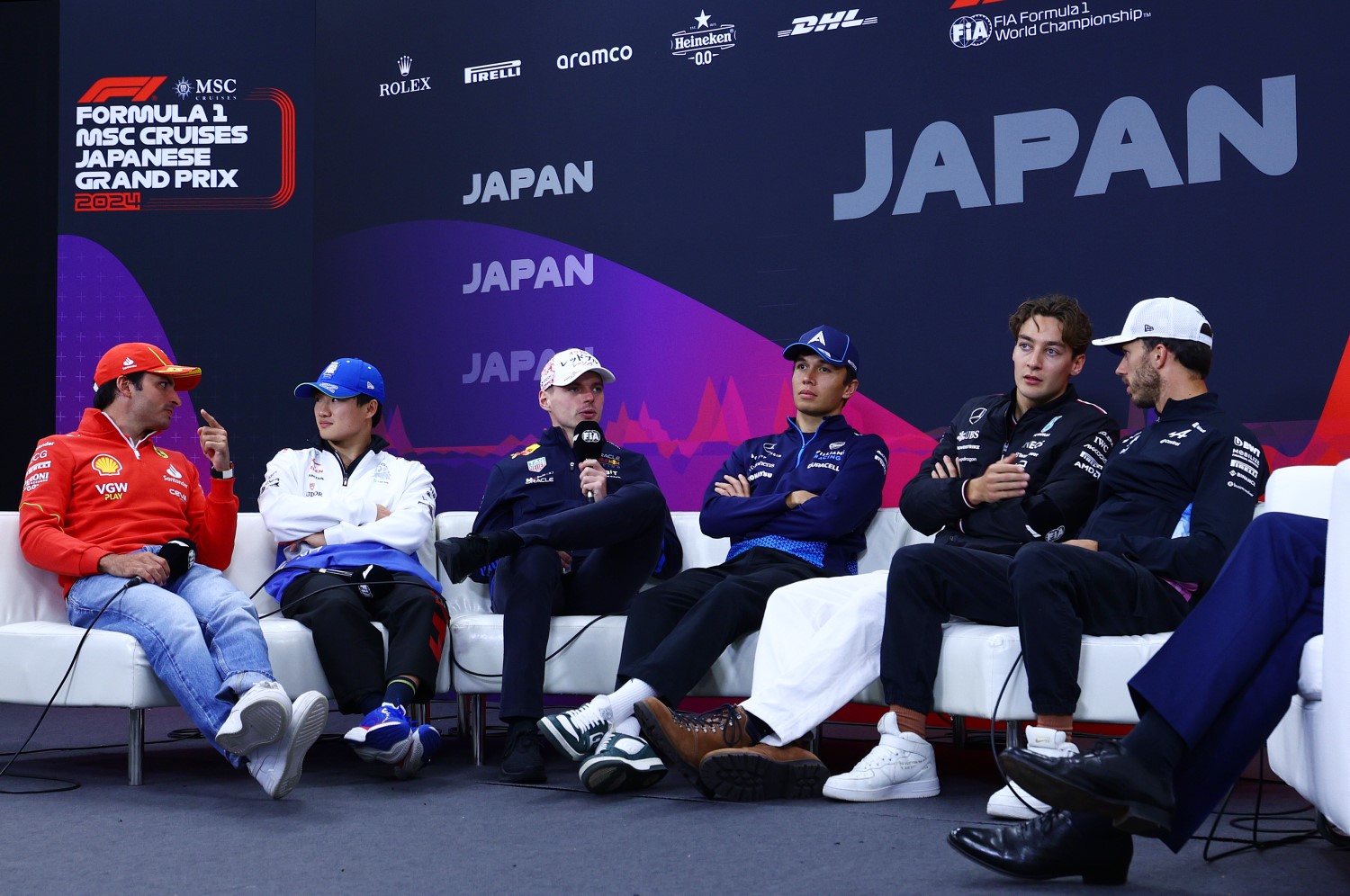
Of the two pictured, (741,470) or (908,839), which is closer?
(908,839)

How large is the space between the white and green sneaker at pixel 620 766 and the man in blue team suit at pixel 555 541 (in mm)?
302

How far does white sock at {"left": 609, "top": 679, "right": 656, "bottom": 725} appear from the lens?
3053mm

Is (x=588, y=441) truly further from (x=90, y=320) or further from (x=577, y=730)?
(x=90, y=320)

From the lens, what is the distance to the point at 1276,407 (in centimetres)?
360

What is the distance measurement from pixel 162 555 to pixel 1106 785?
2.52 meters

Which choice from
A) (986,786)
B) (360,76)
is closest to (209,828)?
(986,786)

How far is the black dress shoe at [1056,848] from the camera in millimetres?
2072

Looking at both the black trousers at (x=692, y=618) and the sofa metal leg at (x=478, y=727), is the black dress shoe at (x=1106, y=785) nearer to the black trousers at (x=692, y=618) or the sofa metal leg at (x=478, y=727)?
the black trousers at (x=692, y=618)

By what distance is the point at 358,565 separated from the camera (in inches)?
142

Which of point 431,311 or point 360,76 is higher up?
point 360,76

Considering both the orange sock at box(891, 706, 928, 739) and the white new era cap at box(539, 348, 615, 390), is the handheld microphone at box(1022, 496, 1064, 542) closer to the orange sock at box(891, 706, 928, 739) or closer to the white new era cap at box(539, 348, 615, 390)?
the orange sock at box(891, 706, 928, 739)

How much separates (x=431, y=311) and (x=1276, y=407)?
9.90 feet

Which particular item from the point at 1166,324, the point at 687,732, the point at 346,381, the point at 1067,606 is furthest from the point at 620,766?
the point at 1166,324

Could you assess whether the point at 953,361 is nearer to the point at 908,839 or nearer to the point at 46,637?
the point at 908,839
